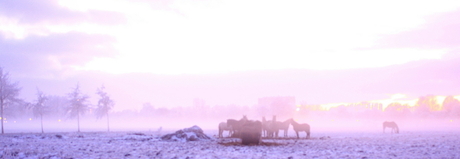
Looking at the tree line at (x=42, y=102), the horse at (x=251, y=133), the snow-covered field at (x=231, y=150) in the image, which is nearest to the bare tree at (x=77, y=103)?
the tree line at (x=42, y=102)

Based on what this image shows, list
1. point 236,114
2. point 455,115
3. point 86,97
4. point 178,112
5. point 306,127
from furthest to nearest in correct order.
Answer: point 178,112 → point 236,114 → point 455,115 → point 86,97 → point 306,127

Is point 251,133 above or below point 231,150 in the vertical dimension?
above

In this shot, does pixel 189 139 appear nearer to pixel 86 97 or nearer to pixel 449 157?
pixel 449 157

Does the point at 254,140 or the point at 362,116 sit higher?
the point at 254,140

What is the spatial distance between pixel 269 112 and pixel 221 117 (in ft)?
140

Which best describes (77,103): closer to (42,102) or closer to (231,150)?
(42,102)

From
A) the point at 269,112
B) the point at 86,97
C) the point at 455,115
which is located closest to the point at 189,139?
the point at 86,97

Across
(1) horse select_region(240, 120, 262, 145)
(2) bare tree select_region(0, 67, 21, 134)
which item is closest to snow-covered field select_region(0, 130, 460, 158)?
(1) horse select_region(240, 120, 262, 145)

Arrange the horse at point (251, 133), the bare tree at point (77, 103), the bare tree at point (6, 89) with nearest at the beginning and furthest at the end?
the horse at point (251, 133)
the bare tree at point (6, 89)
the bare tree at point (77, 103)

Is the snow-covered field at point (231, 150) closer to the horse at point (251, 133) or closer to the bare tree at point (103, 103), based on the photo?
the horse at point (251, 133)

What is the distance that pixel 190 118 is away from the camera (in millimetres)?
174125

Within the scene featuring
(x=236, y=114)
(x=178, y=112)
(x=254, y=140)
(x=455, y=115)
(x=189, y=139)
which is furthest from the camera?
(x=178, y=112)

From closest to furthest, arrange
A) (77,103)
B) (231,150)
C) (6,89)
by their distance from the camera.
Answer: (231,150)
(6,89)
(77,103)

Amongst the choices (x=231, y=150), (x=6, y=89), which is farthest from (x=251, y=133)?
(x=6, y=89)
